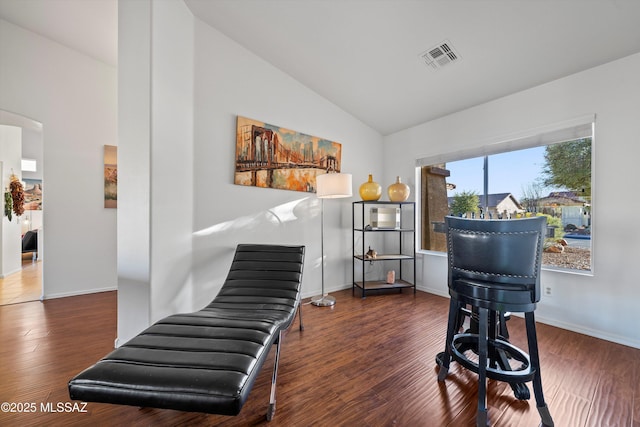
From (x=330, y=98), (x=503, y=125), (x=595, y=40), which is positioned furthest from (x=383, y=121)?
(x=595, y=40)

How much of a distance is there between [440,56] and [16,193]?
7.14m

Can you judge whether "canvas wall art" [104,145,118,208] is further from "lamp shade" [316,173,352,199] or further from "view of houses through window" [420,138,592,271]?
"view of houses through window" [420,138,592,271]

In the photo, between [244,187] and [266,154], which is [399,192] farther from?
[244,187]

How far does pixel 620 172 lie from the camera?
7.39 feet

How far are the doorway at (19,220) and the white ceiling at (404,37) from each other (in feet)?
5.42

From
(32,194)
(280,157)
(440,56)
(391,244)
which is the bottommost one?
(391,244)

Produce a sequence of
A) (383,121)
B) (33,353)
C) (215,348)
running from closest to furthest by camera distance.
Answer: (215,348) → (33,353) → (383,121)

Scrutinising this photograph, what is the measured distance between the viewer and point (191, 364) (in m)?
1.11

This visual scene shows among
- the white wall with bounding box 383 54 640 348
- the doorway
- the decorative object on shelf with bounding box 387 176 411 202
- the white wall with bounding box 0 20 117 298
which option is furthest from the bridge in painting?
the doorway

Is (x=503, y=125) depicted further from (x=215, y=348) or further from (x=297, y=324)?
(x=215, y=348)

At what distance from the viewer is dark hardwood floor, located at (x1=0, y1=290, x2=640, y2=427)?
138 cm

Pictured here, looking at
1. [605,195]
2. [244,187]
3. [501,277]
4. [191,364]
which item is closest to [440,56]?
[605,195]

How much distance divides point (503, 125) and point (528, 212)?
3.49 feet

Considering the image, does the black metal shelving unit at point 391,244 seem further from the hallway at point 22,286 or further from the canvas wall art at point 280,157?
the hallway at point 22,286
